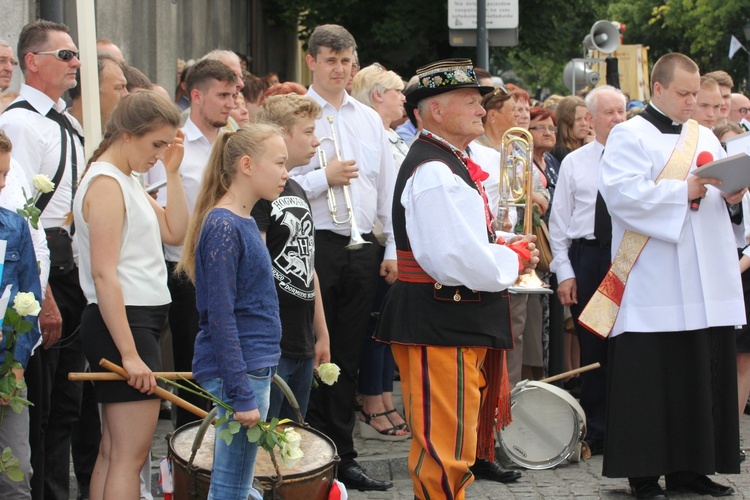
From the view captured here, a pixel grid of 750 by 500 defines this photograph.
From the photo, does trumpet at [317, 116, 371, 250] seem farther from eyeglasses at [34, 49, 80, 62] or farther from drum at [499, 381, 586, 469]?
eyeglasses at [34, 49, 80, 62]

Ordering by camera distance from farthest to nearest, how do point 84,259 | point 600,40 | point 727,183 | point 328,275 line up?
point 600,40
point 328,275
point 727,183
point 84,259

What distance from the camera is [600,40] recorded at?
63.2ft

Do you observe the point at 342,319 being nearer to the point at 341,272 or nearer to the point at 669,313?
the point at 341,272

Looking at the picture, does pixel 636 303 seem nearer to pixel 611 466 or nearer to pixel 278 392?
pixel 611 466

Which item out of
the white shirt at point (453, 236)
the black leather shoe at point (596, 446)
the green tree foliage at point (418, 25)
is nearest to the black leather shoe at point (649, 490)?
the black leather shoe at point (596, 446)

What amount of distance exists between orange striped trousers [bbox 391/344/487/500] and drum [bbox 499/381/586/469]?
1.57 m

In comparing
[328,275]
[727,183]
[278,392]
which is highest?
[727,183]

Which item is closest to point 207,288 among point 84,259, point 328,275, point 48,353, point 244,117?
point 84,259

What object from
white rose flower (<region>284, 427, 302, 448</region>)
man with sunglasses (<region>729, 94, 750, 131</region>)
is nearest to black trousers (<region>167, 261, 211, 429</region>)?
white rose flower (<region>284, 427, 302, 448</region>)

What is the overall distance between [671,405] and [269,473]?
2.51 metres

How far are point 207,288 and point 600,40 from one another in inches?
636

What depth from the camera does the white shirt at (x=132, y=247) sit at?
14.8 feet

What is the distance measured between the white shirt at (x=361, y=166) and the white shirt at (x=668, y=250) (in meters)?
1.32

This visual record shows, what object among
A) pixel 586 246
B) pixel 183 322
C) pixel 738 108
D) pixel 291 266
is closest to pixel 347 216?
pixel 183 322
